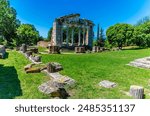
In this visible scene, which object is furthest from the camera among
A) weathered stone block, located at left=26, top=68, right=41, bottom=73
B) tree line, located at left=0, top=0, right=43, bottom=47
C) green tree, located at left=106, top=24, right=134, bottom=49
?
green tree, located at left=106, top=24, right=134, bottom=49

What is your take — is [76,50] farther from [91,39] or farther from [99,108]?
[99,108]

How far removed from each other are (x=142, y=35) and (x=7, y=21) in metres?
Answer: 18.4

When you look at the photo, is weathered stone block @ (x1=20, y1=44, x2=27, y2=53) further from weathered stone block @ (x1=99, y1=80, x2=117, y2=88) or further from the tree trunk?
the tree trunk

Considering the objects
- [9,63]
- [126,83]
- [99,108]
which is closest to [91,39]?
[9,63]

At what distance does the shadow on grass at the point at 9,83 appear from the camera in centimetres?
817

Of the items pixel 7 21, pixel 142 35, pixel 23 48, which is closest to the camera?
pixel 7 21

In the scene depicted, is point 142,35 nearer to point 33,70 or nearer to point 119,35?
point 119,35

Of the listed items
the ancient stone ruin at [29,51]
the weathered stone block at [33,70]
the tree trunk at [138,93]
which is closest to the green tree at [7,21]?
the weathered stone block at [33,70]

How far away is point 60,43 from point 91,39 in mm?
2554

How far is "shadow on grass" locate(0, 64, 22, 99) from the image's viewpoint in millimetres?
8172

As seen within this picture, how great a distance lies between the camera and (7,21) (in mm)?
10180

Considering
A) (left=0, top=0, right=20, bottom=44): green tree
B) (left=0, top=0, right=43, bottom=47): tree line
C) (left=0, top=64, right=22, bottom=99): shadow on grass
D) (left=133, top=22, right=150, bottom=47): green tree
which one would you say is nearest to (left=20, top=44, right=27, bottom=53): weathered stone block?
(left=0, top=64, right=22, bottom=99): shadow on grass

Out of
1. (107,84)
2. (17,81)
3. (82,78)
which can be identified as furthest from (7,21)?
(107,84)

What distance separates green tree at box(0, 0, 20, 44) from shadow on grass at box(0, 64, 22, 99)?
48.4 inches
